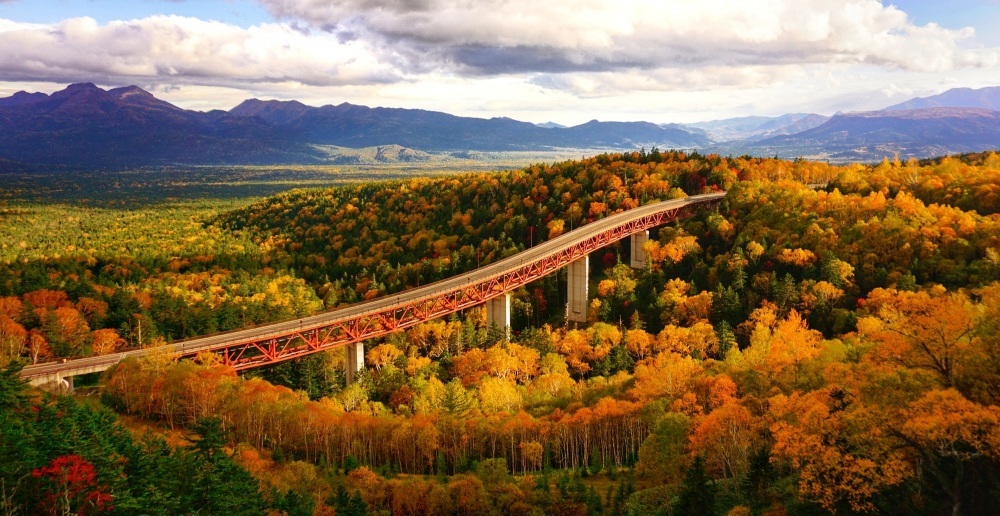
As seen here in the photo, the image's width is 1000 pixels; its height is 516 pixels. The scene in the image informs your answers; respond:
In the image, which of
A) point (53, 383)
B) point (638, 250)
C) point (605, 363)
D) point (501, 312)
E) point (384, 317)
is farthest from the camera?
point (638, 250)

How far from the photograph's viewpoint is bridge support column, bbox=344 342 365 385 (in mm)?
74562

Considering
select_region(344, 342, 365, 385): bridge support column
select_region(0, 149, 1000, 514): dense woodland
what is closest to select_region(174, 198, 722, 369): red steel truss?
select_region(344, 342, 365, 385): bridge support column

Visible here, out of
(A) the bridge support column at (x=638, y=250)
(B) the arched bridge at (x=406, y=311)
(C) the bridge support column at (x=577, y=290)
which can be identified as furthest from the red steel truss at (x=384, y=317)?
(A) the bridge support column at (x=638, y=250)

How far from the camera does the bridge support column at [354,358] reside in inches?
2936

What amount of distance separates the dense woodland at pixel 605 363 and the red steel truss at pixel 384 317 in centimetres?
318

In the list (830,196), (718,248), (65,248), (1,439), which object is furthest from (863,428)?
(65,248)

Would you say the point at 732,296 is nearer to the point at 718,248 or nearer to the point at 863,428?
the point at 718,248

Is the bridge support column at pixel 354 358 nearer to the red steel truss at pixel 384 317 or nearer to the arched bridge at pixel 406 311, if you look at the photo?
the arched bridge at pixel 406 311

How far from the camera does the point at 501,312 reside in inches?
3575

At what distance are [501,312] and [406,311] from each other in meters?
16.7

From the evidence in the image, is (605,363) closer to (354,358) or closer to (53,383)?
(354,358)

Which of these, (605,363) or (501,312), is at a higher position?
(501,312)

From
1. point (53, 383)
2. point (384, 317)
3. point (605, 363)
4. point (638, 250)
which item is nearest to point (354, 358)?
point (384, 317)

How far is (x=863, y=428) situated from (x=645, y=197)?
98403mm
